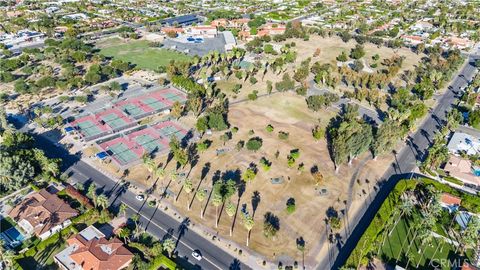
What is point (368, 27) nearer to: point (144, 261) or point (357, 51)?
point (357, 51)

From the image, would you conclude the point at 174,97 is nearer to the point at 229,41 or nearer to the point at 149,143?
the point at 149,143

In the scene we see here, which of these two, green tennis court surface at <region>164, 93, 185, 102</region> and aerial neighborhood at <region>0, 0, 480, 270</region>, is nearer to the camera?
aerial neighborhood at <region>0, 0, 480, 270</region>

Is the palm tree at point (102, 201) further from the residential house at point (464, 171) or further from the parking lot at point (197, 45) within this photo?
the parking lot at point (197, 45)

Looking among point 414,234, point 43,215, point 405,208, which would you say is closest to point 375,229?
point 414,234

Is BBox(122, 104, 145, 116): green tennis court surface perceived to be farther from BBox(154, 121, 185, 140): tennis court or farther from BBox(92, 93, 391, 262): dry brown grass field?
BBox(92, 93, 391, 262): dry brown grass field

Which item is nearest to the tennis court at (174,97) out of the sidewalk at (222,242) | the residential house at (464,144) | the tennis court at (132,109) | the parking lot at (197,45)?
the tennis court at (132,109)

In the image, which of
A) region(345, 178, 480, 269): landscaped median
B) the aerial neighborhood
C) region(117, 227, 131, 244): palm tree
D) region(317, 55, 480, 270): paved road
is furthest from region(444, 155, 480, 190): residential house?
region(117, 227, 131, 244): palm tree
